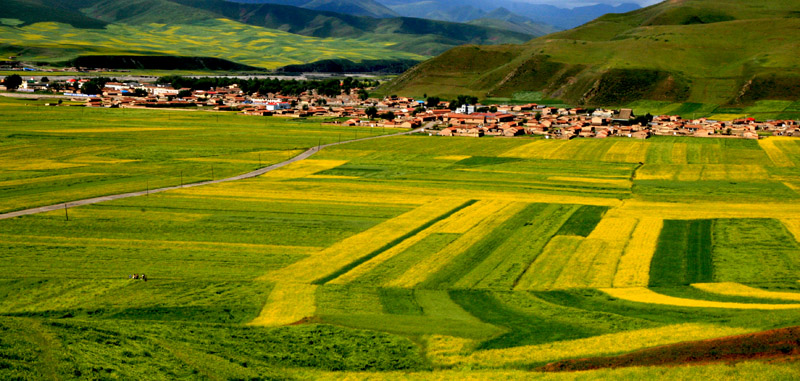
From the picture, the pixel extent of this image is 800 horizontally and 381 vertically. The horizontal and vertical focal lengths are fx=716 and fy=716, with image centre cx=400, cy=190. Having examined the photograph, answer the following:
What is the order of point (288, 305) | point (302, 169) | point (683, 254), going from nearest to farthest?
point (288, 305) → point (683, 254) → point (302, 169)

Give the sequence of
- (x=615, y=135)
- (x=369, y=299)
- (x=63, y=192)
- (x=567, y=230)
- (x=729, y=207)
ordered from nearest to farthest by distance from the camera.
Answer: (x=369, y=299), (x=567, y=230), (x=729, y=207), (x=63, y=192), (x=615, y=135)

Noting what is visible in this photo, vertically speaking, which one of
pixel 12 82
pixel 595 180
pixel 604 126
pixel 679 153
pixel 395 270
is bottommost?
pixel 395 270

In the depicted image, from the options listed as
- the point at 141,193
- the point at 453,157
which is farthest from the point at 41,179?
the point at 453,157

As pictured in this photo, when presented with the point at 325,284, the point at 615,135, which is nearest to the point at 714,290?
the point at 325,284

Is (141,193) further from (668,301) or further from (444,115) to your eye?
(444,115)

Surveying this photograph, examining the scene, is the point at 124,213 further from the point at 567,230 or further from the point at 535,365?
the point at 535,365

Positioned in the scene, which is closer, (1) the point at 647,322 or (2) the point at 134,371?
(2) the point at 134,371

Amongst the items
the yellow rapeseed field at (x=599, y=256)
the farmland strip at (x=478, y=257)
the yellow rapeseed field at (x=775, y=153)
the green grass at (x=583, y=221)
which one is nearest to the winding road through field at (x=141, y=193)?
the farmland strip at (x=478, y=257)
